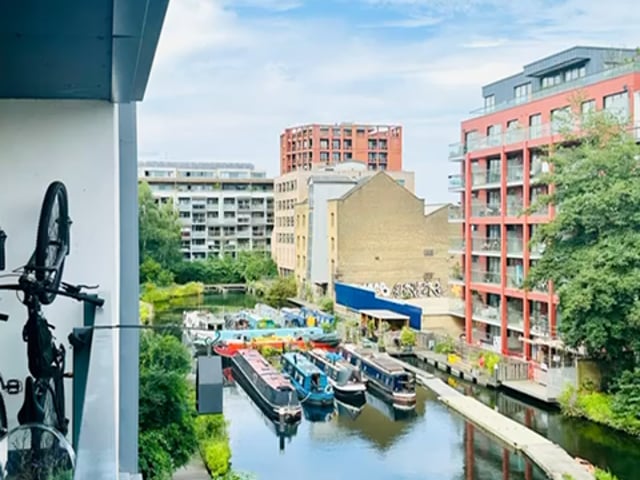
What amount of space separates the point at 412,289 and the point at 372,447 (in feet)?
45.1

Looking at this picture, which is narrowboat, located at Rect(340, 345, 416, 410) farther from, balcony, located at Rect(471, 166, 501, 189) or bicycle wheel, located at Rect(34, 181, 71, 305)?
bicycle wheel, located at Rect(34, 181, 71, 305)

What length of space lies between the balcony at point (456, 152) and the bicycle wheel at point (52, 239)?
15.3 m

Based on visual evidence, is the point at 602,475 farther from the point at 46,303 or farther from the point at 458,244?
the point at 458,244

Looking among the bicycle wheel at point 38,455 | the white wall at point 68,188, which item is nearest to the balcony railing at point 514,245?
the white wall at point 68,188

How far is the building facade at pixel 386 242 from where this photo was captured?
23656mm

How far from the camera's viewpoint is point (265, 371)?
13.3m

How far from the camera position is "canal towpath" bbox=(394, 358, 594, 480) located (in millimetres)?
9117

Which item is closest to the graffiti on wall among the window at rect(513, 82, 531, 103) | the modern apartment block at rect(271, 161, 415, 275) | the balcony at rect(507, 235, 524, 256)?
the modern apartment block at rect(271, 161, 415, 275)

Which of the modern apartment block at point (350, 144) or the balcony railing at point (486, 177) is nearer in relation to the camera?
the balcony railing at point (486, 177)

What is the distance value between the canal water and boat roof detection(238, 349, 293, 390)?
0.53m

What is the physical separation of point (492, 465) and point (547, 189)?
600cm

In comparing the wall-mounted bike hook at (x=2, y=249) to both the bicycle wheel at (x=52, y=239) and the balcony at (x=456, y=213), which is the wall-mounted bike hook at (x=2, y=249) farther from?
the balcony at (x=456, y=213)

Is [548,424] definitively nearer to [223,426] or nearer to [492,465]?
[492,465]

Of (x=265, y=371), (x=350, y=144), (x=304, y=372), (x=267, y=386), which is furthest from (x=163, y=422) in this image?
(x=350, y=144)
